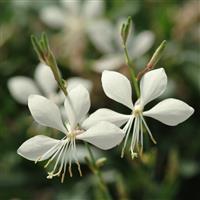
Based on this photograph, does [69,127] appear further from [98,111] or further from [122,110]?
[122,110]

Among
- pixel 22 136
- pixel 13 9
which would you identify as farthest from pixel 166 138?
pixel 13 9

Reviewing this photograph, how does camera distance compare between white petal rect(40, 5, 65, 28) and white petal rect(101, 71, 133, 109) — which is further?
white petal rect(40, 5, 65, 28)

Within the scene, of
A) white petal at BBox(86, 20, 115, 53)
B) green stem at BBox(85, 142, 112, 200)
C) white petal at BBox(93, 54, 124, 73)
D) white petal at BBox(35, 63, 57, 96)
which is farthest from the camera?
white petal at BBox(86, 20, 115, 53)

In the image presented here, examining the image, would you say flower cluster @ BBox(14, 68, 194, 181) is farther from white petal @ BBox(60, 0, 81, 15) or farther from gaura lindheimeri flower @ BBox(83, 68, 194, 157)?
white petal @ BBox(60, 0, 81, 15)

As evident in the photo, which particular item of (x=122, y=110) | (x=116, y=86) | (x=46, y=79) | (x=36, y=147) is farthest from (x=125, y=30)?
(x=122, y=110)

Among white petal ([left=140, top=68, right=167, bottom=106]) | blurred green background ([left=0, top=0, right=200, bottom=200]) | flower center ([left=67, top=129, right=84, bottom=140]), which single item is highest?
white petal ([left=140, top=68, right=167, bottom=106])

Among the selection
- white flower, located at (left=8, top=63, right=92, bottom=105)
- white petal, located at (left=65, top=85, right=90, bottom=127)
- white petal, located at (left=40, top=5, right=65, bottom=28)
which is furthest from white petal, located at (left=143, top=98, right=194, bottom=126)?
white petal, located at (left=40, top=5, right=65, bottom=28)

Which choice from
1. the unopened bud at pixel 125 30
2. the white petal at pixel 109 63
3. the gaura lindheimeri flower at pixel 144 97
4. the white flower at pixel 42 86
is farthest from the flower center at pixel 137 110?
the white petal at pixel 109 63

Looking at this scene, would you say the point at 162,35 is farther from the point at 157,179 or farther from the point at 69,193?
the point at 69,193

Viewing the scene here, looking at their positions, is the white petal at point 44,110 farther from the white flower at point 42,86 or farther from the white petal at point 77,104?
the white flower at point 42,86
